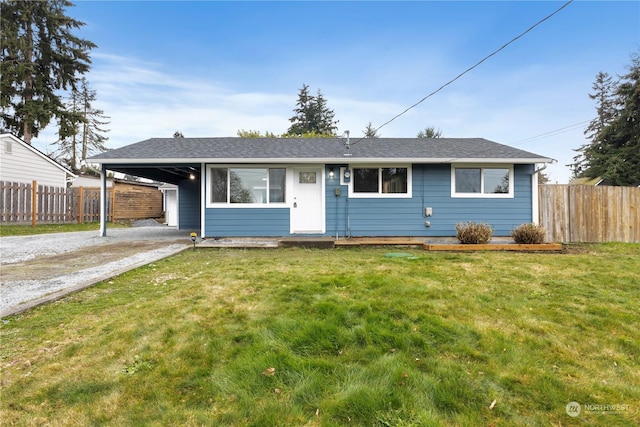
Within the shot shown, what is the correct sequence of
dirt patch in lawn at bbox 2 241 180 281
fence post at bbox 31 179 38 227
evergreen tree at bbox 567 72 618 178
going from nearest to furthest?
dirt patch in lawn at bbox 2 241 180 281, fence post at bbox 31 179 38 227, evergreen tree at bbox 567 72 618 178

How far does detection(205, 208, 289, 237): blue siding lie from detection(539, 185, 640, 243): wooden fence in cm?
787

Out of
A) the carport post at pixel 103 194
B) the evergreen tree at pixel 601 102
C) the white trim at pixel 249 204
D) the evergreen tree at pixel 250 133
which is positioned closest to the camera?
the white trim at pixel 249 204

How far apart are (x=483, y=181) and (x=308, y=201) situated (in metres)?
5.29

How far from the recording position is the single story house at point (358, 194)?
29.3 ft

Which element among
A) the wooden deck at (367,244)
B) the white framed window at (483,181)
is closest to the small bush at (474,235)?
the wooden deck at (367,244)

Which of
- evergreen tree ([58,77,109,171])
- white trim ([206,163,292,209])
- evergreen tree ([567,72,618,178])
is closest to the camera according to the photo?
white trim ([206,163,292,209])

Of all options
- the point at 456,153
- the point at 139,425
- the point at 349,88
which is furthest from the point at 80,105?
the point at 139,425

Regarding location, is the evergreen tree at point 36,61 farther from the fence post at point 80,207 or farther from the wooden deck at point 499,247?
the wooden deck at point 499,247

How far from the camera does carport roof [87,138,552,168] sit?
859 cm

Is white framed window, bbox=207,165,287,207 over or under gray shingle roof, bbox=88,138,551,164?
under

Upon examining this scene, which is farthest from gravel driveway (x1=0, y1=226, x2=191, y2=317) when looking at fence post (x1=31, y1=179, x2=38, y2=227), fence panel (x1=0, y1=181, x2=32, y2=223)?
fence post (x1=31, y1=179, x2=38, y2=227)

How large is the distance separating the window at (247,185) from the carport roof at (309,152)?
48 centimetres

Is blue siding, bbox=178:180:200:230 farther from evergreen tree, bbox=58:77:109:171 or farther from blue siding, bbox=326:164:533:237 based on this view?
evergreen tree, bbox=58:77:109:171

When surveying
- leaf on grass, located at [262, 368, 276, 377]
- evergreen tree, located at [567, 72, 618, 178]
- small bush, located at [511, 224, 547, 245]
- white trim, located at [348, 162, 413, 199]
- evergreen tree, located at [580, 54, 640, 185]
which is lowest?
leaf on grass, located at [262, 368, 276, 377]
